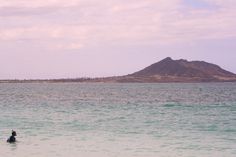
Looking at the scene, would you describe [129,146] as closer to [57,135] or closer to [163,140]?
[163,140]

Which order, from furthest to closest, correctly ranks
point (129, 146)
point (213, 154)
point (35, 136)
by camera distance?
point (35, 136)
point (129, 146)
point (213, 154)

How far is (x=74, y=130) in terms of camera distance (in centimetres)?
3616

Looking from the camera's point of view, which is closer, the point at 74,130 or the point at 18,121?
the point at 74,130

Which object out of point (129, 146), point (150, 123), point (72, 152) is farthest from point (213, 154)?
point (150, 123)

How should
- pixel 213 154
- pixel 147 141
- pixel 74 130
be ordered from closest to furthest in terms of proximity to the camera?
pixel 213 154, pixel 147 141, pixel 74 130

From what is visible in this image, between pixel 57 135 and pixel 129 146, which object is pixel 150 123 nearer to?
pixel 57 135

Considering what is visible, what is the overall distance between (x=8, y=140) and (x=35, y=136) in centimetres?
296

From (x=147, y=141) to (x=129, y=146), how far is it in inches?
94.5

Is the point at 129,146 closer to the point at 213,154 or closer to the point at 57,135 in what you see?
the point at 213,154

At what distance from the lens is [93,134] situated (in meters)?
33.3

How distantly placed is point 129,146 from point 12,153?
5998 millimetres

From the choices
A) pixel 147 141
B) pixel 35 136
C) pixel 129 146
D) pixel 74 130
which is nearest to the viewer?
pixel 129 146

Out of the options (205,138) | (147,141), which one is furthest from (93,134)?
(205,138)

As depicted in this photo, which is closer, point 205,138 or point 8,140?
point 8,140
